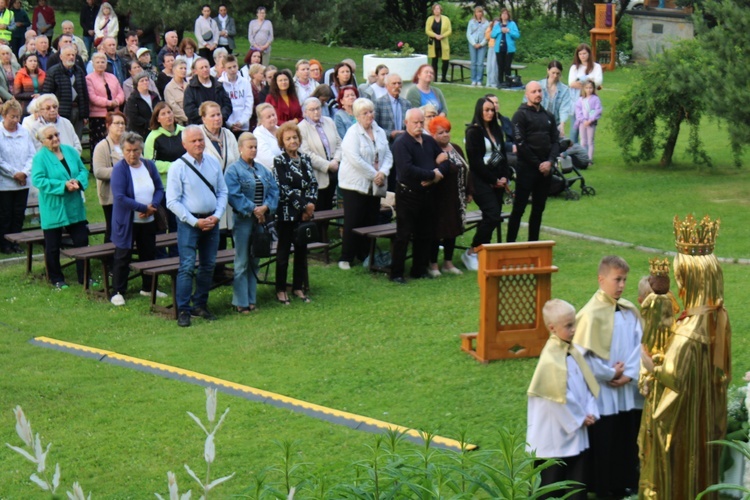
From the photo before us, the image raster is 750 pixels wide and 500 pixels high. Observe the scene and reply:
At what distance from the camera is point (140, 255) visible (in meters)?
13.4

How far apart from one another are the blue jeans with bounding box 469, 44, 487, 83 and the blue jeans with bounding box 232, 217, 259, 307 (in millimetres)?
18277

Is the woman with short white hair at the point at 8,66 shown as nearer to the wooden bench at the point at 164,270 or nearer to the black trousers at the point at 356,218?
the black trousers at the point at 356,218

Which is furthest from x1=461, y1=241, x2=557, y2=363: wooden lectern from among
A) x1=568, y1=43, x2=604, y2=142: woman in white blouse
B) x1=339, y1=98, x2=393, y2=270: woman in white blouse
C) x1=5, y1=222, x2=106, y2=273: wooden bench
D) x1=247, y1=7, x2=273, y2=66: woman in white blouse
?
x1=247, y1=7, x2=273, y2=66: woman in white blouse

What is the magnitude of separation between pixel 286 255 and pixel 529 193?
3434 millimetres

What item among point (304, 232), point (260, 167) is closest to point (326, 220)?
point (304, 232)

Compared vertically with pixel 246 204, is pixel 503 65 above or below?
above

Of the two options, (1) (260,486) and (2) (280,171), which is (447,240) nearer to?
(2) (280,171)

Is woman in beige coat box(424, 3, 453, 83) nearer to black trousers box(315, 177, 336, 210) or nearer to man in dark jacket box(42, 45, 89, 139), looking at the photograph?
man in dark jacket box(42, 45, 89, 139)

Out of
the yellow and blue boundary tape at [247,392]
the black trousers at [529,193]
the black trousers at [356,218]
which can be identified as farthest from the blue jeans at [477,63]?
the yellow and blue boundary tape at [247,392]

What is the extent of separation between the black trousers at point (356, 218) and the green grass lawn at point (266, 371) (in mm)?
385

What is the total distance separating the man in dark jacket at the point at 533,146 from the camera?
47.2 ft

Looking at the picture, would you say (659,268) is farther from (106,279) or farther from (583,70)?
(583,70)

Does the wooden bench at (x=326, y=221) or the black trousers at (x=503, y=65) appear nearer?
the wooden bench at (x=326, y=221)

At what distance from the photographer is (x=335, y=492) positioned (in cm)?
509
